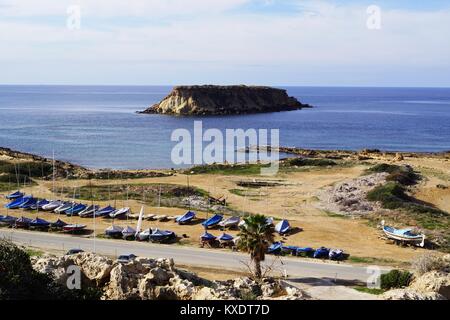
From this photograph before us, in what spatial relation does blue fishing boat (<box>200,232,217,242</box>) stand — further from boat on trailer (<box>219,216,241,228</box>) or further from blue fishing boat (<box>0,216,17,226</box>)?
blue fishing boat (<box>0,216,17,226</box>)

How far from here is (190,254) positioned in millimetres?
36875

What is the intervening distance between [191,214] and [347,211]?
1486 centimetres

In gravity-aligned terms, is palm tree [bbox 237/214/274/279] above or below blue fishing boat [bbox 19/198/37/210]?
above

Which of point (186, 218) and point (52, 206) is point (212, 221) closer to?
point (186, 218)

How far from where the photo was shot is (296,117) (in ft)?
587

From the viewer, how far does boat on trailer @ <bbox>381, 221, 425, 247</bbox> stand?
39.9 meters

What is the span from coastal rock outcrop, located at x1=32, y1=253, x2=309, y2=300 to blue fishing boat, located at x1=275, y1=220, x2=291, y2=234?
19070mm

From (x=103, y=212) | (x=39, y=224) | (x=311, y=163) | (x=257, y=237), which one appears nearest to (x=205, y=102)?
(x=311, y=163)

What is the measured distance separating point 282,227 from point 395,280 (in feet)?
48.9

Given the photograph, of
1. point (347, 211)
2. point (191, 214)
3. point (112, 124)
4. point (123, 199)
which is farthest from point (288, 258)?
point (112, 124)

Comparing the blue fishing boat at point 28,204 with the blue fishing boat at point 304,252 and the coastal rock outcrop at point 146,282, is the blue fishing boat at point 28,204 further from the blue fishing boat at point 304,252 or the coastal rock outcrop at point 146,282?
the coastal rock outcrop at point 146,282

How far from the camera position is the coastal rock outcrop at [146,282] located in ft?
67.6

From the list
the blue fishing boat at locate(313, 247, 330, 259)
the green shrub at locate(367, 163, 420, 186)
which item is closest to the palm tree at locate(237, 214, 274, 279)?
the blue fishing boat at locate(313, 247, 330, 259)

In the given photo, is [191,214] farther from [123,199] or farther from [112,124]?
[112,124]
